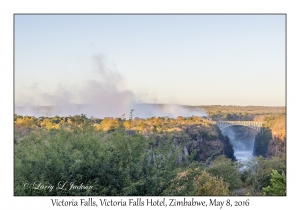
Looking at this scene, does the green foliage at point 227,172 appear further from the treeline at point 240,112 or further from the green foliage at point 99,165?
the green foliage at point 99,165

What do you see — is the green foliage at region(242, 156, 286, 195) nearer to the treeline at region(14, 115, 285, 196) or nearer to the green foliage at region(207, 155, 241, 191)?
the green foliage at region(207, 155, 241, 191)

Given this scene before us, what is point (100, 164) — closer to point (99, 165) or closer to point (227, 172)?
point (99, 165)

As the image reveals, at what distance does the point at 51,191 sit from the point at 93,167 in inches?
27.1

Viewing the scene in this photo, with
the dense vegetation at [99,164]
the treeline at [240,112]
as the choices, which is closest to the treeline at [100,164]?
the dense vegetation at [99,164]

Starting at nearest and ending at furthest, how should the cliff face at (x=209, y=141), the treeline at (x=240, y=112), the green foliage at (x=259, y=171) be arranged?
the treeline at (x=240, y=112) < the cliff face at (x=209, y=141) < the green foliage at (x=259, y=171)

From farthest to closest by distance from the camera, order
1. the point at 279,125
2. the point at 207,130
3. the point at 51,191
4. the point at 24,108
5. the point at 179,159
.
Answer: the point at 207,130, the point at 279,125, the point at 24,108, the point at 179,159, the point at 51,191

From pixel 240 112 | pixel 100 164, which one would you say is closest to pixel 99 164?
pixel 100 164

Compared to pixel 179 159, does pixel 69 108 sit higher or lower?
higher

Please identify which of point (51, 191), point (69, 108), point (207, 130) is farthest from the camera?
point (207, 130)

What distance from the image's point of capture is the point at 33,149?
5.92 metres

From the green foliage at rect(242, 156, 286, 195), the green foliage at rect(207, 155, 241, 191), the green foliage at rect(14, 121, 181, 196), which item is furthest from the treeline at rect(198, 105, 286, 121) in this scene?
the green foliage at rect(14, 121, 181, 196)

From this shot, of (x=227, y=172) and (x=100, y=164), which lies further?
(x=227, y=172)
